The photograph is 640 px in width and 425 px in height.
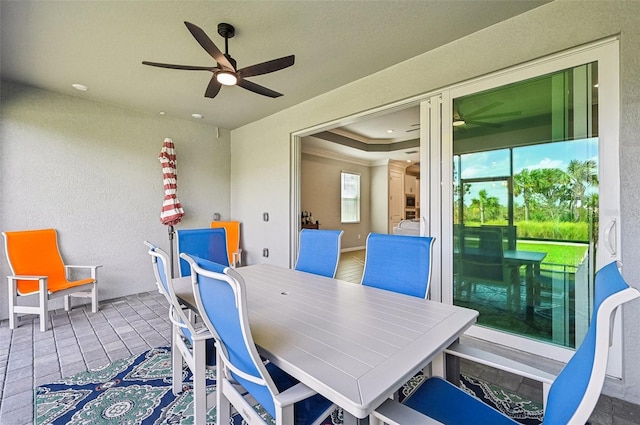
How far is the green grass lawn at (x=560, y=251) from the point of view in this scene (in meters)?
2.03

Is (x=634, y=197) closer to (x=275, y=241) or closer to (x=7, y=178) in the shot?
(x=275, y=241)

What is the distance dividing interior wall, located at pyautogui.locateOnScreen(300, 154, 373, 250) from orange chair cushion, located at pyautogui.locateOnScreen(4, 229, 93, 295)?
455 centimetres

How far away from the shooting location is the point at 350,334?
46.4 inches

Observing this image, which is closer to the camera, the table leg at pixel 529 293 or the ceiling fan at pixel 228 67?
the ceiling fan at pixel 228 67

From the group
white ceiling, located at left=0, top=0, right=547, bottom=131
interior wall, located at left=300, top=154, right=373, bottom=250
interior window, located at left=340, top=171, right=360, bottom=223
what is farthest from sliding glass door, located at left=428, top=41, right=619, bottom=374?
interior window, located at left=340, top=171, right=360, bottom=223

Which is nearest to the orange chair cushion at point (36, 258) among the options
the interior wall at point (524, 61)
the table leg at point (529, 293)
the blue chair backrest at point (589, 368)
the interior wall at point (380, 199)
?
the interior wall at point (524, 61)

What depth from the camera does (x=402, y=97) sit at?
285 centimetres

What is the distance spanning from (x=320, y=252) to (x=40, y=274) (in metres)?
3.39

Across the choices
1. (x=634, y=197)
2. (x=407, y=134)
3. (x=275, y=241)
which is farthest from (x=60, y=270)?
(x=407, y=134)

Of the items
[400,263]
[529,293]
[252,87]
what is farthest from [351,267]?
[252,87]

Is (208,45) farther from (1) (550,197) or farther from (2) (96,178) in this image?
(2) (96,178)

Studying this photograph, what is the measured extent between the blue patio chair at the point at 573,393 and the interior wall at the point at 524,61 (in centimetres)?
145

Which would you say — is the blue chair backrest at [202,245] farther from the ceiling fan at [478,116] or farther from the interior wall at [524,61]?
the ceiling fan at [478,116]

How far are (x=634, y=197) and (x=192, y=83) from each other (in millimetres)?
3987
